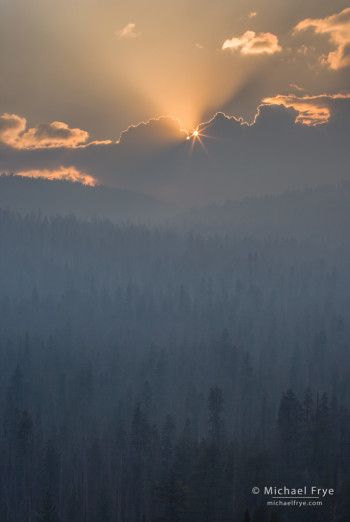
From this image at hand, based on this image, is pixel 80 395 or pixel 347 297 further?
pixel 347 297

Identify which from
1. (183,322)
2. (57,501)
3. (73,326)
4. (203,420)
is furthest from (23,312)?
(57,501)

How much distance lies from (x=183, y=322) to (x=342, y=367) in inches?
2257

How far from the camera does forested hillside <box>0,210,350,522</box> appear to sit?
229 ft

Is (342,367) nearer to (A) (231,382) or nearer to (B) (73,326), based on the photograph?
(A) (231,382)

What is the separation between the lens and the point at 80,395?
110m
